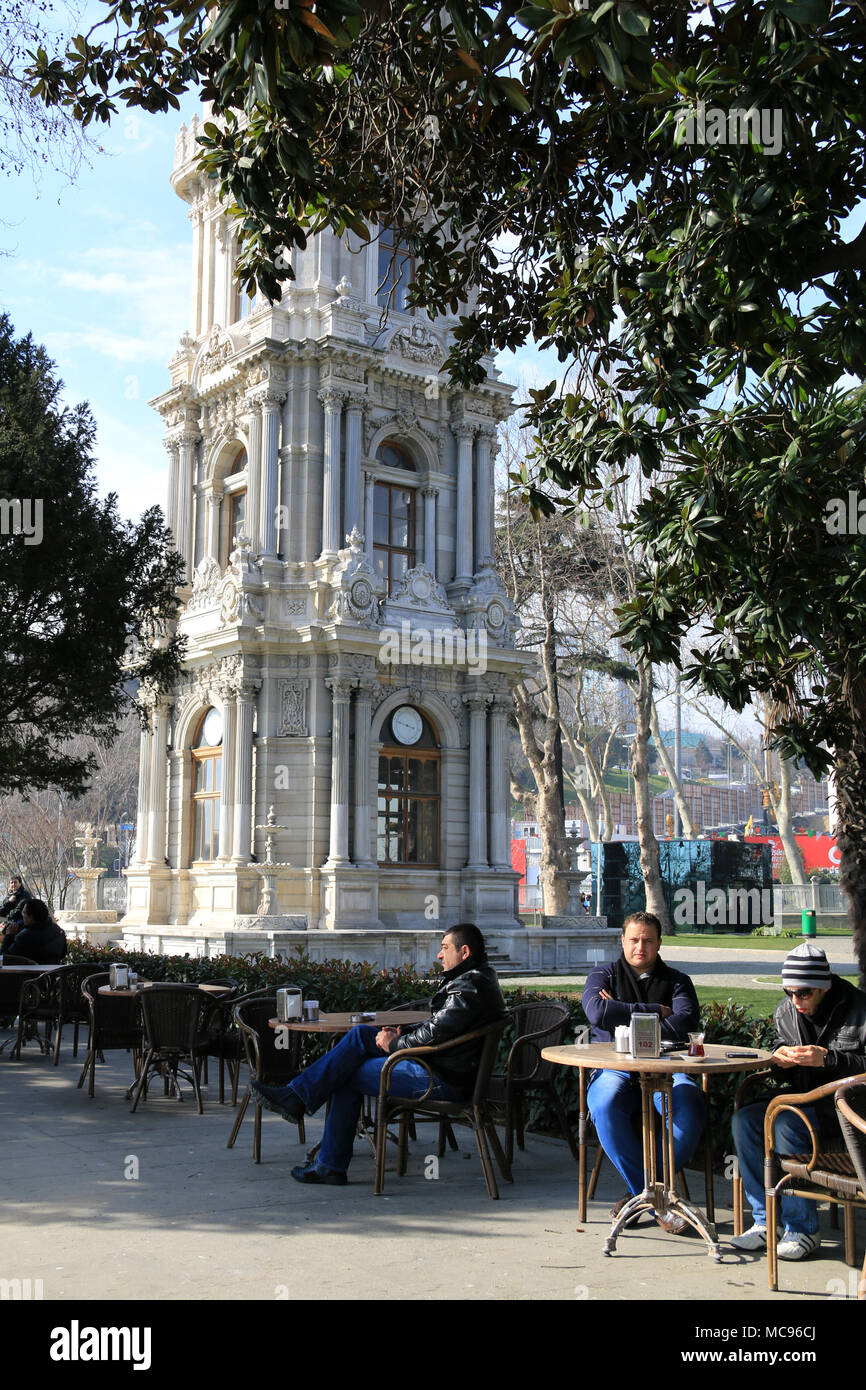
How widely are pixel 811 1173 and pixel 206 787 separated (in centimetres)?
2388

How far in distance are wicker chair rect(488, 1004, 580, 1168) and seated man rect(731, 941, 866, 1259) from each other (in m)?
1.74

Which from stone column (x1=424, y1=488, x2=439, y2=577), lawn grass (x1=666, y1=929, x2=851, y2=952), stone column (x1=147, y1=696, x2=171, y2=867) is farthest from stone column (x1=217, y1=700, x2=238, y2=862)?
lawn grass (x1=666, y1=929, x2=851, y2=952)

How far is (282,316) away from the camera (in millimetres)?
27781

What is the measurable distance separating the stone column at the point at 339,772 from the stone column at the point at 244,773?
1.67 meters

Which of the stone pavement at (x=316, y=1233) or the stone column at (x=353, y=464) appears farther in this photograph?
the stone column at (x=353, y=464)

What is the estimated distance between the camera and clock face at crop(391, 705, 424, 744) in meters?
28.2

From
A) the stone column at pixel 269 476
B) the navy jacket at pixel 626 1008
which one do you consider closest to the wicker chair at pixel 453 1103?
the navy jacket at pixel 626 1008

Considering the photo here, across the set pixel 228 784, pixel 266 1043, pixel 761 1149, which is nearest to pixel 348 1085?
pixel 266 1043

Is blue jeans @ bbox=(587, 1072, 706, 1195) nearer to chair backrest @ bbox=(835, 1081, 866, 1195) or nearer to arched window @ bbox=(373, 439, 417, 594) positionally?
chair backrest @ bbox=(835, 1081, 866, 1195)

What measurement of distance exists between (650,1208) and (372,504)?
76.4 ft

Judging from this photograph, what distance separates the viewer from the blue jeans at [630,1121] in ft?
22.3

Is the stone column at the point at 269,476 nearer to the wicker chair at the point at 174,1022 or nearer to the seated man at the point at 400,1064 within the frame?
the wicker chair at the point at 174,1022

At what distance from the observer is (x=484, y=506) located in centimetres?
3009
